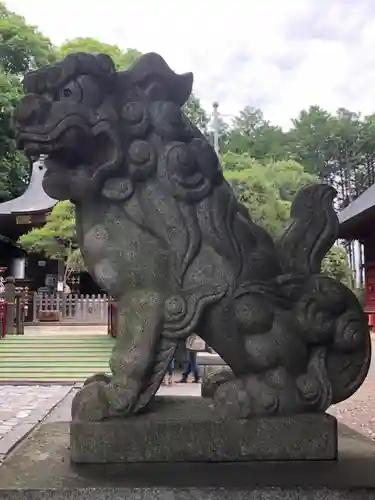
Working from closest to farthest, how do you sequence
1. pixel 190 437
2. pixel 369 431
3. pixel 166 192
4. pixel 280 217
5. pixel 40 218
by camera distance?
pixel 190 437 < pixel 166 192 < pixel 369 431 < pixel 280 217 < pixel 40 218

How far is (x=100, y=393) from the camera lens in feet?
6.46

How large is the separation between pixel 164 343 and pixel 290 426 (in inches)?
18.6

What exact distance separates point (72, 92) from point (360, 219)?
48.6 feet

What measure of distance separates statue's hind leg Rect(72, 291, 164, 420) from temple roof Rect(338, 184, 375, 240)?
1304 centimetres

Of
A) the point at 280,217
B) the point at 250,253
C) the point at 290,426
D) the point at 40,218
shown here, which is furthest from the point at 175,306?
the point at 40,218

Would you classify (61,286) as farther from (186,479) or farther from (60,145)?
(186,479)

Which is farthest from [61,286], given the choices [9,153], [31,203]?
[9,153]

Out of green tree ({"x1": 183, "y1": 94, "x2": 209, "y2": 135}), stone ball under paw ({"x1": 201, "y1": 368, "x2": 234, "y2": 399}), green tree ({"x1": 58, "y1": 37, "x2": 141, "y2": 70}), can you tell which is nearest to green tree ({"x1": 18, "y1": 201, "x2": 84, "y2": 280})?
green tree ({"x1": 58, "y1": 37, "x2": 141, "y2": 70})

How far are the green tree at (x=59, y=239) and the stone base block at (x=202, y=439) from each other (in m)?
16.6

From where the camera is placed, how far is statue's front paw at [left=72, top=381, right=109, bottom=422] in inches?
76.1

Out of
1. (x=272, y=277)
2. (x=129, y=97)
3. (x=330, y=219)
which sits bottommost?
(x=272, y=277)

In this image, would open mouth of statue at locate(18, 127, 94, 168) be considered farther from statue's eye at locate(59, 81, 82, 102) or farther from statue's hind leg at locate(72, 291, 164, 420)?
statue's hind leg at locate(72, 291, 164, 420)

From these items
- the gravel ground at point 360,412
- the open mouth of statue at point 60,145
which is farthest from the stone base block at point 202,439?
the gravel ground at point 360,412

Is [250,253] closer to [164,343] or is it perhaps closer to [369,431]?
[164,343]
